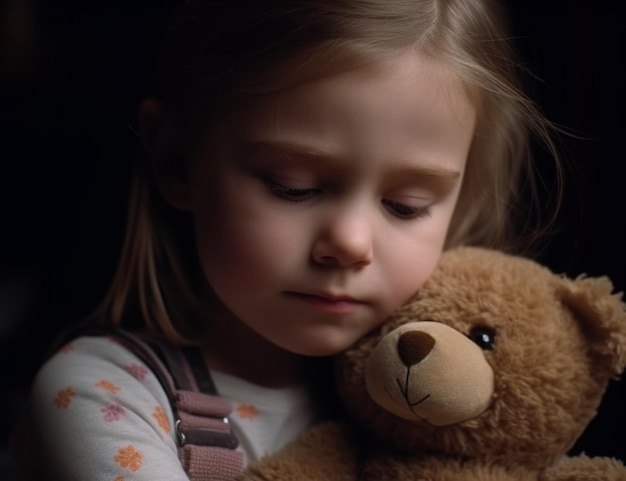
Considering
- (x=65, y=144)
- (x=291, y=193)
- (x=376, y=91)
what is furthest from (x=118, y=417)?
(x=65, y=144)

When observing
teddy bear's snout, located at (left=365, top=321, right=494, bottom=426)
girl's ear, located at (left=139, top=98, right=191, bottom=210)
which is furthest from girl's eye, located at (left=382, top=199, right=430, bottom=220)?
girl's ear, located at (left=139, top=98, right=191, bottom=210)

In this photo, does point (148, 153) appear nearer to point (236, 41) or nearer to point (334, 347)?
point (236, 41)

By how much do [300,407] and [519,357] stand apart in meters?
0.28

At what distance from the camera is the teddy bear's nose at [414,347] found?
2.22 ft

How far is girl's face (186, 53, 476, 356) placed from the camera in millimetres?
718

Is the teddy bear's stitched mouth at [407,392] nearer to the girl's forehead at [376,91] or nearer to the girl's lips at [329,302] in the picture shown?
the girl's lips at [329,302]

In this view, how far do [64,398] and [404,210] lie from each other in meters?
0.36

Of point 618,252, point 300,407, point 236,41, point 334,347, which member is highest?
point 236,41

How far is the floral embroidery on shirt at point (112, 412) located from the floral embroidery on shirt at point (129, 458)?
3 cm

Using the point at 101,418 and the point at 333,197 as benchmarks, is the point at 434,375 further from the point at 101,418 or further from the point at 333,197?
the point at 101,418

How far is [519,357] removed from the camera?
699 millimetres

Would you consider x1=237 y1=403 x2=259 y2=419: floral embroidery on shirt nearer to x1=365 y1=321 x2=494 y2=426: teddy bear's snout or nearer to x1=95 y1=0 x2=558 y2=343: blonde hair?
x1=95 y1=0 x2=558 y2=343: blonde hair

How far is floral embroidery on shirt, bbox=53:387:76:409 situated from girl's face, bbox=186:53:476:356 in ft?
0.54

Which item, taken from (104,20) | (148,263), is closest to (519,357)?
(148,263)
